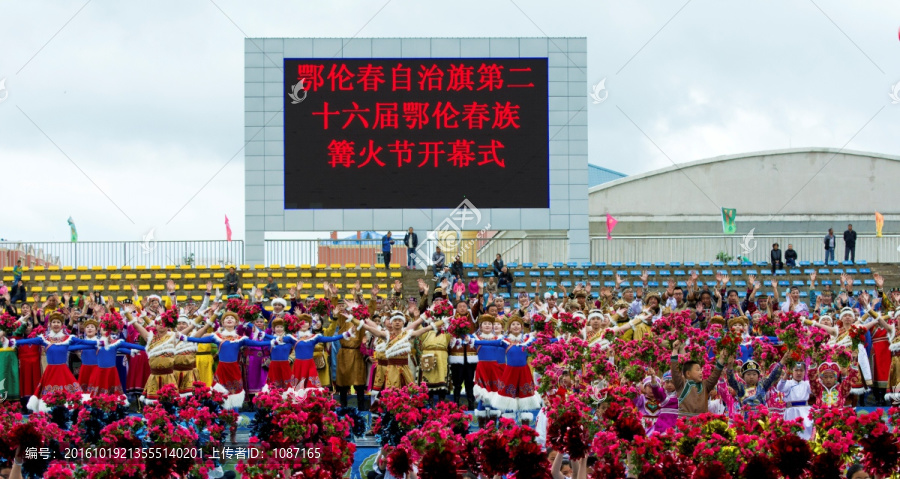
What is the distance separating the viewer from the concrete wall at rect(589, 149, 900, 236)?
38.8 meters

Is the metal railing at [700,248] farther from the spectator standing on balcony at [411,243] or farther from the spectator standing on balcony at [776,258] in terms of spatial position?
the spectator standing on balcony at [411,243]

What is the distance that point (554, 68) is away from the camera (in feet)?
94.1

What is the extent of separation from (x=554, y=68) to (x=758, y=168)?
13.5 metres

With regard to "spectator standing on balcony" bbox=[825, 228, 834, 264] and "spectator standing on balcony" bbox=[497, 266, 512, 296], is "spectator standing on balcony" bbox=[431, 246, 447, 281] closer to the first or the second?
"spectator standing on balcony" bbox=[497, 266, 512, 296]

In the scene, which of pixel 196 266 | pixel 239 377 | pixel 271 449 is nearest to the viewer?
pixel 271 449

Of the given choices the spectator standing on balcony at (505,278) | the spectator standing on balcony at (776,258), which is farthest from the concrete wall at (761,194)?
the spectator standing on balcony at (505,278)

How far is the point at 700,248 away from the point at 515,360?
19345 millimetres

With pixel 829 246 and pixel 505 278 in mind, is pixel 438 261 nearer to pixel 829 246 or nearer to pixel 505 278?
pixel 505 278

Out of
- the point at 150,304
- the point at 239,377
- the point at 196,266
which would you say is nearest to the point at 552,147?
the point at 196,266

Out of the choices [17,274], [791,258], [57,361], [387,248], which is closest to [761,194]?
[791,258]

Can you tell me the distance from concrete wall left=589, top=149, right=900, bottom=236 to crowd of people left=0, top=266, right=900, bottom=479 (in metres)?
18.3

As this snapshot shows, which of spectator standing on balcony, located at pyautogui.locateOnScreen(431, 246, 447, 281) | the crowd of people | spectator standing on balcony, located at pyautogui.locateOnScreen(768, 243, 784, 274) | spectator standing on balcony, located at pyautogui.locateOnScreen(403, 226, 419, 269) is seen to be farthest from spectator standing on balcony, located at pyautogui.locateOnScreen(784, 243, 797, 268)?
spectator standing on balcony, located at pyautogui.locateOnScreen(403, 226, 419, 269)

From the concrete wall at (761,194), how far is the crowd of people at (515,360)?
18.3 metres

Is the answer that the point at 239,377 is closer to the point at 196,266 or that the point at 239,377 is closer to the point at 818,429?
the point at 818,429
